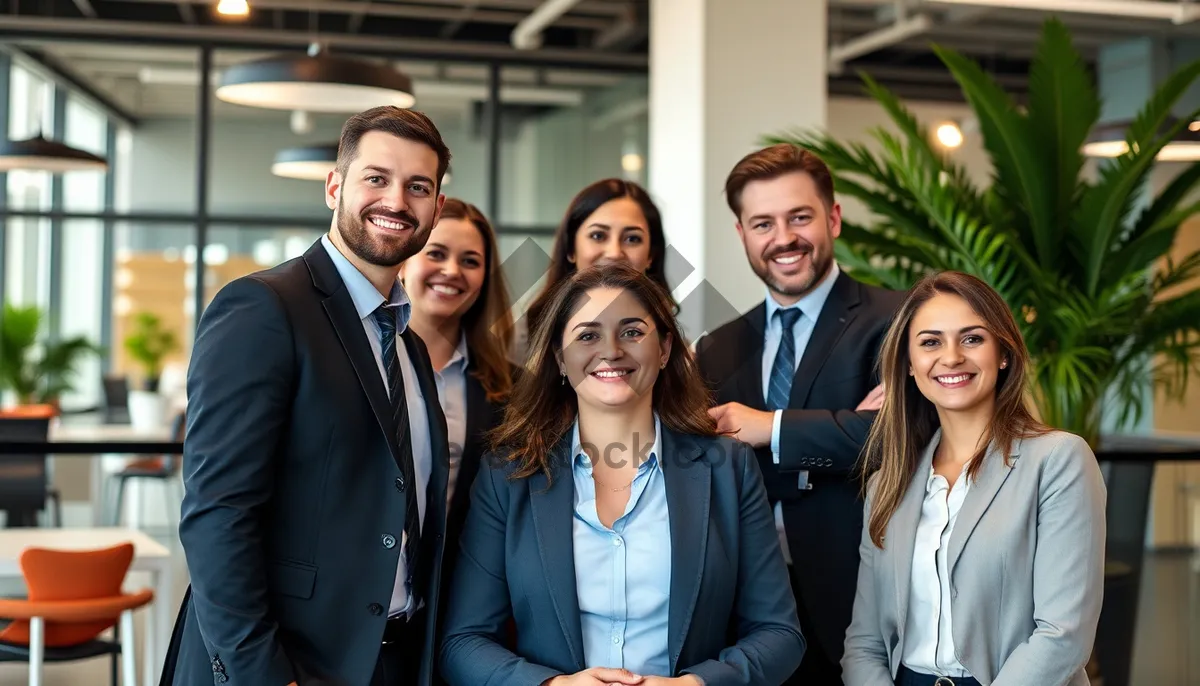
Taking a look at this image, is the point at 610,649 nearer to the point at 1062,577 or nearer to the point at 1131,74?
the point at 1062,577

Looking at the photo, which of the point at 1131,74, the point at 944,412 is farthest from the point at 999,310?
the point at 1131,74

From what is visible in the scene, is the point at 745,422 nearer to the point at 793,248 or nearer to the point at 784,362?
the point at 784,362

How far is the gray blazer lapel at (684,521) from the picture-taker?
2172mm

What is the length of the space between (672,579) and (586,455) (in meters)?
0.29

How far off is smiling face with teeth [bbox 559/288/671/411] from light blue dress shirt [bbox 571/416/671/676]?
0.21 metres

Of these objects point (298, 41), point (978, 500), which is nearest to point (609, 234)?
point (978, 500)

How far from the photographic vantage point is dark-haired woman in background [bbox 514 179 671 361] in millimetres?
2932

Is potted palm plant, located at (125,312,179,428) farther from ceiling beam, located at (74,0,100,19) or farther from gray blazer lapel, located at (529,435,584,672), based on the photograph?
gray blazer lapel, located at (529,435,584,672)

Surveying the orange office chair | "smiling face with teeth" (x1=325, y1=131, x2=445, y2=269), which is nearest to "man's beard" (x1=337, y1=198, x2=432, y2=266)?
"smiling face with teeth" (x1=325, y1=131, x2=445, y2=269)

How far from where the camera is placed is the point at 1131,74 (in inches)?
386

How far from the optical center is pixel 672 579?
7.17ft

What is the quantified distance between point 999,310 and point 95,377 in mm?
9637

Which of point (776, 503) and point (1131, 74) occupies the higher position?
point (1131, 74)

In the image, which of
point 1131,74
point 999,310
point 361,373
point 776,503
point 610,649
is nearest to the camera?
point 361,373
